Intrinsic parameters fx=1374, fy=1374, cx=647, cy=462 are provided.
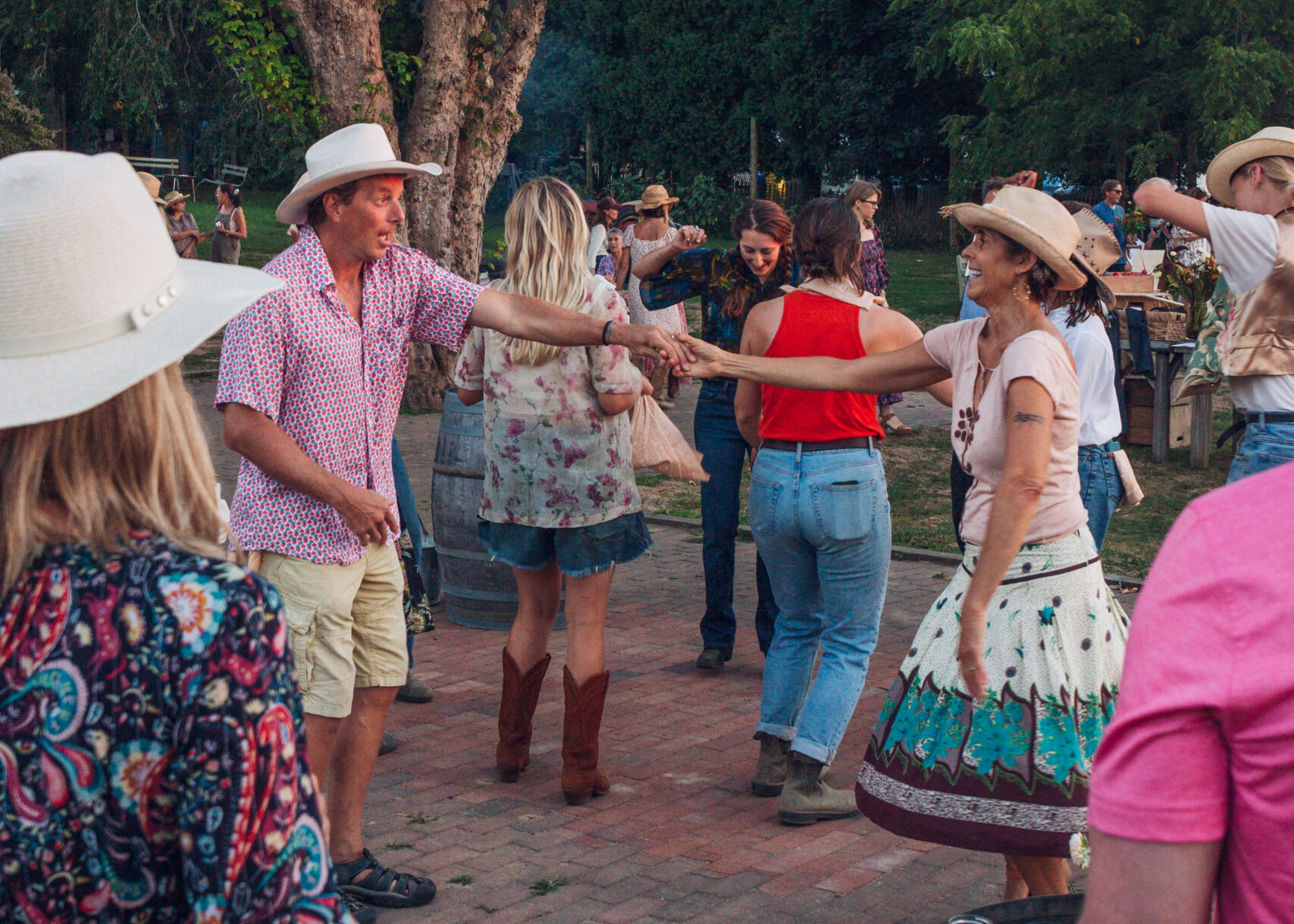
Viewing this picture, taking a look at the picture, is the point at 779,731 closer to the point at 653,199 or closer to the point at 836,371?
the point at 836,371

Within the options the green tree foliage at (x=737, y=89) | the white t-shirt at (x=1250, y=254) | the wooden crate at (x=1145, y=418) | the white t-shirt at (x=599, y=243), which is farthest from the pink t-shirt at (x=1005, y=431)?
the green tree foliage at (x=737, y=89)

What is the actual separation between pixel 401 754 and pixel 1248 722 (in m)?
4.65

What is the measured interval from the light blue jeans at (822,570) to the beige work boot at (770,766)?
0.04 meters

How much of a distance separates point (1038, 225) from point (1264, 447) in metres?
1.71

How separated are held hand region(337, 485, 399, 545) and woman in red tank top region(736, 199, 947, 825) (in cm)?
159

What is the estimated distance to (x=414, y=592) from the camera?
509 centimetres

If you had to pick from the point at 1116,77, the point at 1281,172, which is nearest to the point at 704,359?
the point at 1281,172

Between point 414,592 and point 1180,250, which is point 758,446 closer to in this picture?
point 414,592

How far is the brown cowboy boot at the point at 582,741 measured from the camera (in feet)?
15.9

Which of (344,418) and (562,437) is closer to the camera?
(344,418)

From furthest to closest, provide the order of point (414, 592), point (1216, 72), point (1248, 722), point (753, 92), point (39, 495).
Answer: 1. point (753, 92)
2. point (1216, 72)
3. point (414, 592)
4. point (39, 495)
5. point (1248, 722)

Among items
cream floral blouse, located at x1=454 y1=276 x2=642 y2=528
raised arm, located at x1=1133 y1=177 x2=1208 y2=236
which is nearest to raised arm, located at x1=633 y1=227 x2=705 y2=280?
cream floral blouse, located at x1=454 y1=276 x2=642 y2=528

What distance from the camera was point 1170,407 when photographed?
38.1 ft

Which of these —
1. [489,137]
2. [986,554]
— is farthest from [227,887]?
[489,137]
